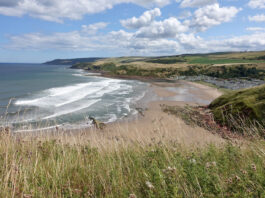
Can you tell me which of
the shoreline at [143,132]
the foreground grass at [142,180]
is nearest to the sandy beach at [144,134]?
the shoreline at [143,132]

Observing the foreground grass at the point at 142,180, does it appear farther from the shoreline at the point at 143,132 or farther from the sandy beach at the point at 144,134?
the shoreline at the point at 143,132

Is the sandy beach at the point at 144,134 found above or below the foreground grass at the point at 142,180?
below

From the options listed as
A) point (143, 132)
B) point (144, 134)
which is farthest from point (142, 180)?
point (143, 132)

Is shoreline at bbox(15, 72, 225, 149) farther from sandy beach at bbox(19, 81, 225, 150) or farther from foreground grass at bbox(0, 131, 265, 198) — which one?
foreground grass at bbox(0, 131, 265, 198)

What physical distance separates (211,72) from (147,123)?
76328 millimetres

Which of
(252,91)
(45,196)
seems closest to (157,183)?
(45,196)

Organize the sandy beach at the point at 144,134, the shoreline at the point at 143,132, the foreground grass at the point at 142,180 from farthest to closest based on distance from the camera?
the shoreline at the point at 143,132 → the sandy beach at the point at 144,134 → the foreground grass at the point at 142,180

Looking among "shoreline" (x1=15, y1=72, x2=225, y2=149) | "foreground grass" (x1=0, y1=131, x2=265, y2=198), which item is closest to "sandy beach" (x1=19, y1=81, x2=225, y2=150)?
"shoreline" (x1=15, y1=72, x2=225, y2=149)

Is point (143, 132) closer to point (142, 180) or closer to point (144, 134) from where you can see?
point (144, 134)

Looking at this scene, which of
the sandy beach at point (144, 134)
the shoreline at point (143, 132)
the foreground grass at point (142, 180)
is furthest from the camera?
the shoreline at point (143, 132)

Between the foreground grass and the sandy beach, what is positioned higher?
the foreground grass

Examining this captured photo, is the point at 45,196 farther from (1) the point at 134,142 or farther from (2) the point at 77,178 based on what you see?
(1) the point at 134,142

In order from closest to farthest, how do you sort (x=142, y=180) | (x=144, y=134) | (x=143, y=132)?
(x=142, y=180) < (x=144, y=134) < (x=143, y=132)

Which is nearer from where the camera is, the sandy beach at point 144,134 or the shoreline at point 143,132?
the sandy beach at point 144,134
